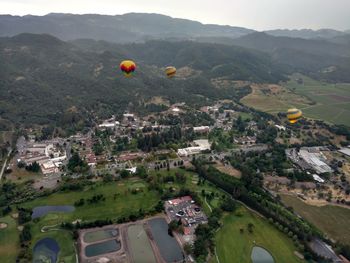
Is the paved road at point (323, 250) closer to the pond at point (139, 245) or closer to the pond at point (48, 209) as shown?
the pond at point (139, 245)

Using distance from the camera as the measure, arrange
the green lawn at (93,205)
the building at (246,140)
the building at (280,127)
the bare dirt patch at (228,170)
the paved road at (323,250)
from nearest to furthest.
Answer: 1. the paved road at (323,250)
2. the green lawn at (93,205)
3. the bare dirt patch at (228,170)
4. the building at (246,140)
5. the building at (280,127)

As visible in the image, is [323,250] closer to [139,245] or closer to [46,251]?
[139,245]

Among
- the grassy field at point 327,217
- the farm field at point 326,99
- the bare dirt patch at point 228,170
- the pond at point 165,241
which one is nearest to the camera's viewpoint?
the pond at point 165,241

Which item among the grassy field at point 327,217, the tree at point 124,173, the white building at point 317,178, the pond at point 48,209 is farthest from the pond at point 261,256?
the pond at point 48,209

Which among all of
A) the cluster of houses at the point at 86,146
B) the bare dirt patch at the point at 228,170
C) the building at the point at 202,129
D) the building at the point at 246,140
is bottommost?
the building at the point at 246,140

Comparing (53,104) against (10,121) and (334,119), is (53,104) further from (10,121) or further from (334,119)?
(334,119)

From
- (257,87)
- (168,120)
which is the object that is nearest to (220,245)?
(168,120)
